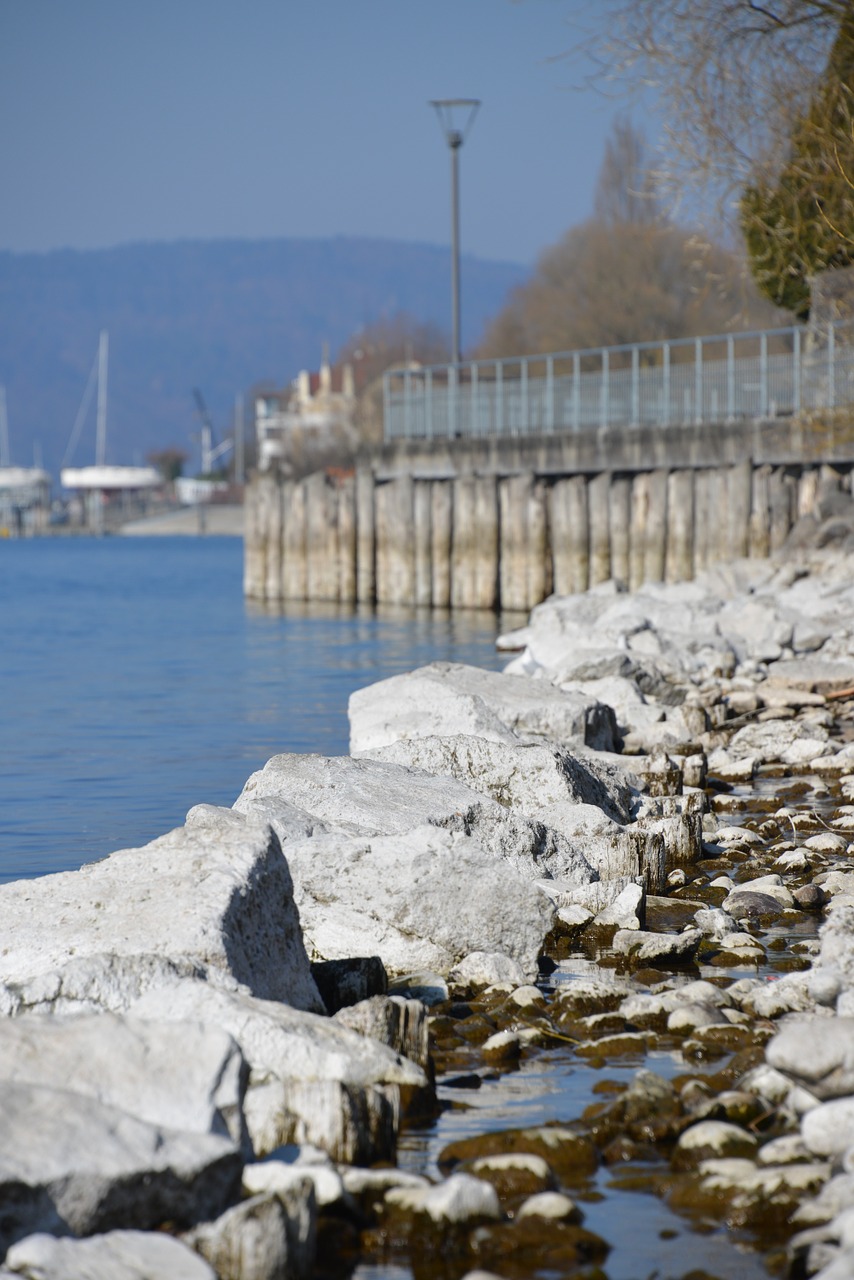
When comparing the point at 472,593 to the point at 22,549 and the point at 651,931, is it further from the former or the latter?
the point at 22,549

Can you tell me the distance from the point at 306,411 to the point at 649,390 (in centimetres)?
9926

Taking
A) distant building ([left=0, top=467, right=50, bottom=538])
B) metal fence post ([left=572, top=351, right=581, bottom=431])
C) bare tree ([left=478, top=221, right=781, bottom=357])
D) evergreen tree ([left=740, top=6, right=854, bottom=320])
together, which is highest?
bare tree ([left=478, top=221, right=781, bottom=357])

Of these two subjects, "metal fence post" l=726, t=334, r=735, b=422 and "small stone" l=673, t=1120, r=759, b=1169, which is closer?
"small stone" l=673, t=1120, r=759, b=1169

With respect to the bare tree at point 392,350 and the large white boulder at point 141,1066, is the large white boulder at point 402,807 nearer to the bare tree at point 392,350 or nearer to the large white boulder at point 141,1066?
the large white boulder at point 141,1066

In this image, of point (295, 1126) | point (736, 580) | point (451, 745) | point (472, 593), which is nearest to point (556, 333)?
point (472, 593)

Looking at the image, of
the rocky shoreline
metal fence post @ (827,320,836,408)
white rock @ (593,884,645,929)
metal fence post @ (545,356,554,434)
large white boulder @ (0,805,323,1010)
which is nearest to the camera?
the rocky shoreline

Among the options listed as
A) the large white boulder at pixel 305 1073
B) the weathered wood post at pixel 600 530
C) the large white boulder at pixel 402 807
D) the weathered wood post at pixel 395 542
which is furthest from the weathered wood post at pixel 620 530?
the large white boulder at pixel 305 1073

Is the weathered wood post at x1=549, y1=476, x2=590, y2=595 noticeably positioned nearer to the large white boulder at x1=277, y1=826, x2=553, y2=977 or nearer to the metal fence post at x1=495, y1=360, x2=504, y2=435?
the metal fence post at x1=495, y1=360, x2=504, y2=435

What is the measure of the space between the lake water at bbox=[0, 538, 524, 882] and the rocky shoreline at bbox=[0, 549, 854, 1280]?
9.27 feet

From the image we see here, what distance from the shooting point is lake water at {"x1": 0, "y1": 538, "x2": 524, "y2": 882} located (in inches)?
422

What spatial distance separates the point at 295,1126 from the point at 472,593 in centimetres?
2266

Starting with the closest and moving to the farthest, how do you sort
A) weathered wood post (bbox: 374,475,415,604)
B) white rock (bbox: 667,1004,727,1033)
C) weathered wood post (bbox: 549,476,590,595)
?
1. white rock (bbox: 667,1004,727,1033)
2. weathered wood post (bbox: 549,476,590,595)
3. weathered wood post (bbox: 374,475,415,604)

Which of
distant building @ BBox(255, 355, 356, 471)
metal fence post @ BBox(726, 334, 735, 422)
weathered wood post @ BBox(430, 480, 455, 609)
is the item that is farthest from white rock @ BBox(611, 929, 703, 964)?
distant building @ BBox(255, 355, 356, 471)

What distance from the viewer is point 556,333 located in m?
59.6
